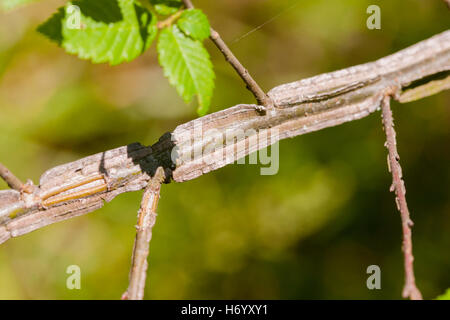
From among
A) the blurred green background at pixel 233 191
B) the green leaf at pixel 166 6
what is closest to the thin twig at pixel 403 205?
the green leaf at pixel 166 6

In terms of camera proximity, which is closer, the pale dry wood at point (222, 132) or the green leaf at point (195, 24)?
the green leaf at point (195, 24)

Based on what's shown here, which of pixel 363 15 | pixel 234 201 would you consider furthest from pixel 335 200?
pixel 363 15

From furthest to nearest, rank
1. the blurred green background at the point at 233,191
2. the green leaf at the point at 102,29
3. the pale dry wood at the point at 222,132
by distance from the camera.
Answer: the blurred green background at the point at 233,191
the pale dry wood at the point at 222,132
the green leaf at the point at 102,29

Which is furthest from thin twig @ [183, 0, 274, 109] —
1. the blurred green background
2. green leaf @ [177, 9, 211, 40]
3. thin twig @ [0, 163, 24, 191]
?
the blurred green background

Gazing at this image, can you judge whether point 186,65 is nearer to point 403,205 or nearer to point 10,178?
point 10,178

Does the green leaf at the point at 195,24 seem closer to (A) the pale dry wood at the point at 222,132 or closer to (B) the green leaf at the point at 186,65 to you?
(B) the green leaf at the point at 186,65

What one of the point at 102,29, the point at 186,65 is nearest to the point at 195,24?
the point at 186,65

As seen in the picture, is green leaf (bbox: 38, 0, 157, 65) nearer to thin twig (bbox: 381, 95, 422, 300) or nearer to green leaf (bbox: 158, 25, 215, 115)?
green leaf (bbox: 158, 25, 215, 115)
